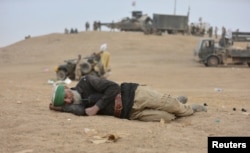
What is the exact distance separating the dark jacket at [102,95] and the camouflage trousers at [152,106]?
0.33 feet

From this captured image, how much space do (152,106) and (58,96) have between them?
1.43 m

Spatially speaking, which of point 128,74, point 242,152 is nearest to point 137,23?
point 128,74

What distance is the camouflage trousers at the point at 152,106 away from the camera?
778 centimetres

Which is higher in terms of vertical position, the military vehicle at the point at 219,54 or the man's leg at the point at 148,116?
the man's leg at the point at 148,116

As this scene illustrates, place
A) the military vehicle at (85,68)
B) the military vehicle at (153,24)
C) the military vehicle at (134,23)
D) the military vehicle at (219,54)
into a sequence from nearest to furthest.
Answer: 1. the military vehicle at (85,68)
2. the military vehicle at (219,54)
3. the military vehicle at (153,24)
4. the military vehicle at (134,23)

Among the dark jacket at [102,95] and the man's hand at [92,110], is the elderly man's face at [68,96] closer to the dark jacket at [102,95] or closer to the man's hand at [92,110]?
the dark jacket at [102,95]

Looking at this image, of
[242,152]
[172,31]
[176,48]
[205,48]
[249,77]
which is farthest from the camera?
[172,31]

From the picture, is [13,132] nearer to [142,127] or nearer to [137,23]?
[142,127]

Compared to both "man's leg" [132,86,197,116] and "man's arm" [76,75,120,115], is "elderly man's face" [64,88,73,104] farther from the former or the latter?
"man's leg" [132,86,197,116]

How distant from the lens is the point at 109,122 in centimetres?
716

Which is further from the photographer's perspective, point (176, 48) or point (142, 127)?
point (176, 48)

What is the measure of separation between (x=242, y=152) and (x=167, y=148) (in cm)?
86

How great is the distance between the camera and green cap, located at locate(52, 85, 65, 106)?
25.1ft

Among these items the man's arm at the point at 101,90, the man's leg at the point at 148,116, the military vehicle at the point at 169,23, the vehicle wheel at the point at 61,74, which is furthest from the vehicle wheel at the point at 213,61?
the man's arm at the point at 101,90
